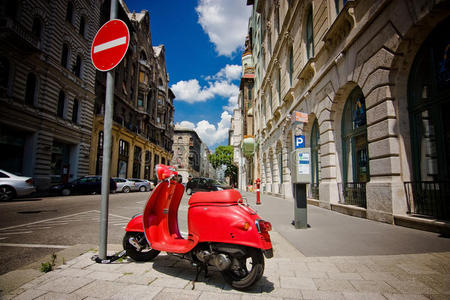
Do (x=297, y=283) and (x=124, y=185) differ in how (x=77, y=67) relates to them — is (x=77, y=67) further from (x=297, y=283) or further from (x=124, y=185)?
(x=297, y=283)

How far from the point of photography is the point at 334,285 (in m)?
2.73

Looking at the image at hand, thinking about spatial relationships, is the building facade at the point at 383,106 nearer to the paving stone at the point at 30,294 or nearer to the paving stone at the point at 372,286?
the paving stone at the point at 372,286

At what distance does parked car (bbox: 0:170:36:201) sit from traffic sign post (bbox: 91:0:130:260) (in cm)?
1186

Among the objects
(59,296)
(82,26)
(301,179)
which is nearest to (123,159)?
(82,26)

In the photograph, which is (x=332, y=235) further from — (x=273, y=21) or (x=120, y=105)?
(x=120, y=105)

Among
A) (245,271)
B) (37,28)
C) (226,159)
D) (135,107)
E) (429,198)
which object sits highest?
(37,28)

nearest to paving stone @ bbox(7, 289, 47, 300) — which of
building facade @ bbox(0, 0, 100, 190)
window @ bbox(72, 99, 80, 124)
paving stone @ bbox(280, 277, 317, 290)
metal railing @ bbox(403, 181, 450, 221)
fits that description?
paving stone @ bbox(280, 277, 317, 290)

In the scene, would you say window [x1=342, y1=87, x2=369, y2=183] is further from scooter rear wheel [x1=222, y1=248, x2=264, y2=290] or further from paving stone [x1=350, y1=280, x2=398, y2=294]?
scooter rear wheel [x1=222, y1=248, x2=264, y2=290]

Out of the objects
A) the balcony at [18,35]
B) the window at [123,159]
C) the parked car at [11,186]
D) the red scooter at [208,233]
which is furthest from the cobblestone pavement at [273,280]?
the window at [123,159]

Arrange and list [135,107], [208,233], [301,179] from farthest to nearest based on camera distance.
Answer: [135,107], [301,179], [208,233]

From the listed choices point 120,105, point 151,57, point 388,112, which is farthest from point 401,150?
point 151,57

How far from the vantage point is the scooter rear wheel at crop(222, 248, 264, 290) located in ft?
8.34

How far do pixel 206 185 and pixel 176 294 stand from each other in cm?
1545

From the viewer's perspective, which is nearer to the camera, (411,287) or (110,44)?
(411,287)
